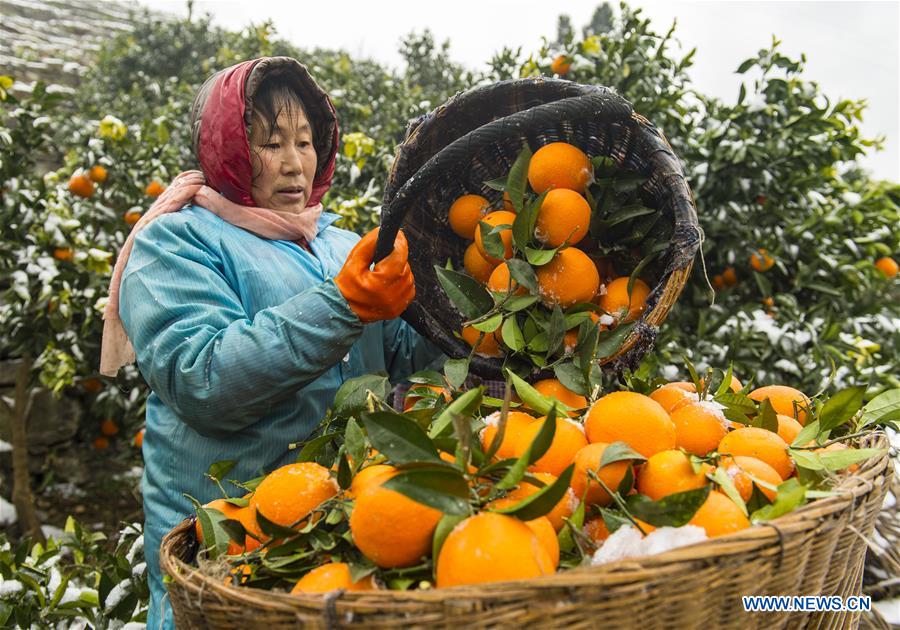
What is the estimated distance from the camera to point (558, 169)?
125cm

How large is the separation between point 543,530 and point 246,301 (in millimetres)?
770

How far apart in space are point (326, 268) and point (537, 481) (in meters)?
0.82

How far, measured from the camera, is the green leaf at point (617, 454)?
0.82 metres

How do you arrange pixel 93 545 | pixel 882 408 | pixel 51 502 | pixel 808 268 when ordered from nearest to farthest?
pixel 882 408, pixel 93 545, pixel 808 268, pixel 51 502

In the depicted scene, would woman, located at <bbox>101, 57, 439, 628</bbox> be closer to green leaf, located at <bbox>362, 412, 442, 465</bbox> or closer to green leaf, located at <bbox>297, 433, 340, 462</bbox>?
green leaf, located at <bbox>297, 433, 340, 462</bbox>

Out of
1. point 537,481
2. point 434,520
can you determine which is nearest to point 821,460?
point 537,481

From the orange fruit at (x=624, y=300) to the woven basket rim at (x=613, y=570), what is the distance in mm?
454

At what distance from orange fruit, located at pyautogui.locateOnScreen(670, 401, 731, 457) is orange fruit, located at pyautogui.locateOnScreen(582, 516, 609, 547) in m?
0.18

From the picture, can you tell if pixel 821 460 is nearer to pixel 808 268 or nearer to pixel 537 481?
pixel 537 481

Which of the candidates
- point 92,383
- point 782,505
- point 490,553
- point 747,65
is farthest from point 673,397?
point 92,383

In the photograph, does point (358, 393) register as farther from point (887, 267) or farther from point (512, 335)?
point (887, 267)

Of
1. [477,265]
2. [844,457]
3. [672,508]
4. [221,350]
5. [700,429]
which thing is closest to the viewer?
[672,508]

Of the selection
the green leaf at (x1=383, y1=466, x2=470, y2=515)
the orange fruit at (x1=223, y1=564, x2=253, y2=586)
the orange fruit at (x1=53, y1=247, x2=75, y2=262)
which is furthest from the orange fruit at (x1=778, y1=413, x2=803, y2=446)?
the orange fruit at (x1=53, y1=247, x2=75, y2=262)

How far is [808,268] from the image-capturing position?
91.6 inches
